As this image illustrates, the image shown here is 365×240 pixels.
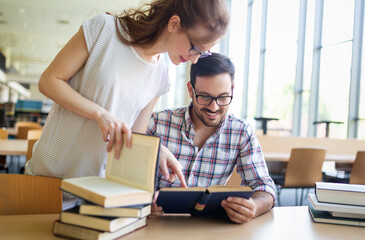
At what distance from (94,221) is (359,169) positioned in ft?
9.94

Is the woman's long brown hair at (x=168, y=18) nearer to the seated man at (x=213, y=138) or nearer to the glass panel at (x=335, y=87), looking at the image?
the seated man at (x=213, y=138)

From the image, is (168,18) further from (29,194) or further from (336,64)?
(336,64)

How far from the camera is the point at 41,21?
391 inches

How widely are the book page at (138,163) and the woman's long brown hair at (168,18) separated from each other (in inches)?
16.1

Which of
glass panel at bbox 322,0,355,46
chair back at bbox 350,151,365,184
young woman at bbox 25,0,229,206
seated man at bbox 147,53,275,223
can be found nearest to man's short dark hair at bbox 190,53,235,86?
seated man at bbox 147,53,275,223

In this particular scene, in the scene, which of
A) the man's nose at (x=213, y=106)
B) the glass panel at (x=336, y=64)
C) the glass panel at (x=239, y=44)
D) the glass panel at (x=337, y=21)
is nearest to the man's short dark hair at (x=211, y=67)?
the man's nose at (x=213, y=106)

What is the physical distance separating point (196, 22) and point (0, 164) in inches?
127

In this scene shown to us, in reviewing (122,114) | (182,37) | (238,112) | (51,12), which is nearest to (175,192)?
(122,114)

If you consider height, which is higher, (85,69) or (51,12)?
(51,12)

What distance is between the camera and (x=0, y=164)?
11.3 ft

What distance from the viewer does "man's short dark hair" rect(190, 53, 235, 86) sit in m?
1.38

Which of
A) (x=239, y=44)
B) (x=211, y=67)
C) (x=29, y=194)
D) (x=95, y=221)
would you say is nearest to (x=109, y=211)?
(x=95, y=221)

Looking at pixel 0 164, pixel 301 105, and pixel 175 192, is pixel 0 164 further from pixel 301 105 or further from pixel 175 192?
pixel 301 105

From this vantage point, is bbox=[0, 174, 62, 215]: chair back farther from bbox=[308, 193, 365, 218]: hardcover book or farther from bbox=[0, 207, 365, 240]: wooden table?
bbox=[308, 193, 365, 218]: hardcover book
